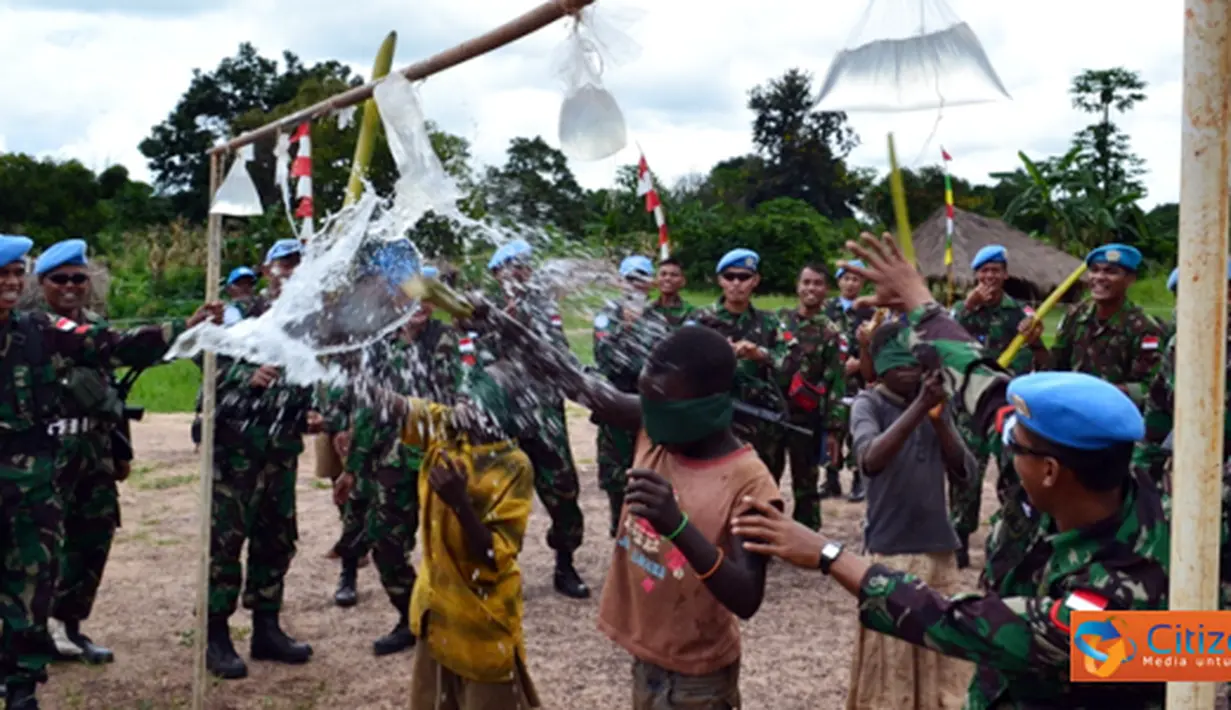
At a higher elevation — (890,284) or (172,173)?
(172,173)

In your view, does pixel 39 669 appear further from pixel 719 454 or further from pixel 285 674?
pixel 719 454

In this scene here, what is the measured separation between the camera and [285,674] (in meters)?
5.86

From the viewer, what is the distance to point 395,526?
6016 mm

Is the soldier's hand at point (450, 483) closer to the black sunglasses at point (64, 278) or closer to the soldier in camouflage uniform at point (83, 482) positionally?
the soldier in camouflage uniform at point (83, 482)

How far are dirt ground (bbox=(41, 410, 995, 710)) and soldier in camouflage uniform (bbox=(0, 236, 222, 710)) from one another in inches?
20.5

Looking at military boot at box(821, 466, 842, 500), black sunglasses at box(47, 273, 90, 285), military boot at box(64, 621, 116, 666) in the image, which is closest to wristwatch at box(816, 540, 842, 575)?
black sunglasses at box(47, 273, 90, 285)

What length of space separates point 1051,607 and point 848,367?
6856mm

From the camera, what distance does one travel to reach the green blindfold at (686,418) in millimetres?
3191

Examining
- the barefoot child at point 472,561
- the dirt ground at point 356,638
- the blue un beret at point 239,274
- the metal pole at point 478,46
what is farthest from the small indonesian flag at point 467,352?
the blue un beret at point 239,274

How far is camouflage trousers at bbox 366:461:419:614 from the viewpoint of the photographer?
6.00m

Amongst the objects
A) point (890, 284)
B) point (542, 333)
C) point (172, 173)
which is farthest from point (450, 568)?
point (172, 173)

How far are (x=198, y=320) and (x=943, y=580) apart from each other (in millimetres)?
3259

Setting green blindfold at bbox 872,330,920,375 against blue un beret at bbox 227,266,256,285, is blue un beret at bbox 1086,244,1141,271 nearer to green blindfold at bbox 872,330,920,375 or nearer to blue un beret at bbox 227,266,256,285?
green blindfold at bbox 872,330,920,375

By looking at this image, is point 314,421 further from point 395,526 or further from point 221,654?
point 221,654
